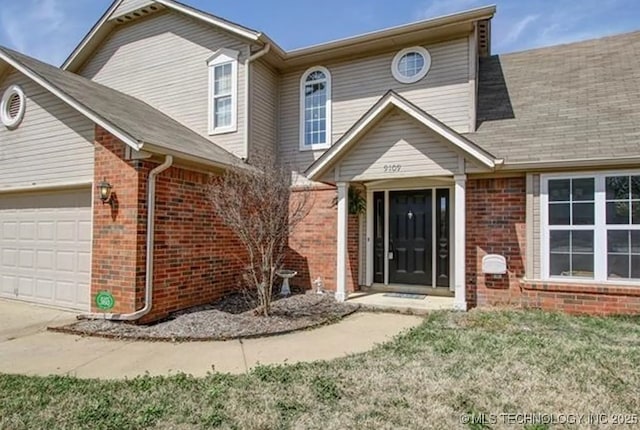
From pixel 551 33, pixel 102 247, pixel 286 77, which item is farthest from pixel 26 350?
pixel 551 33

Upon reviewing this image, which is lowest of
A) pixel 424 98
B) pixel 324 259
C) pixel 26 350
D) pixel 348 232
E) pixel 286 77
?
pixel 26 350

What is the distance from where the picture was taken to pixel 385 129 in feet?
26.7

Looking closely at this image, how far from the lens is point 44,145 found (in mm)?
8094

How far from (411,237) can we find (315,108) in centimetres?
438

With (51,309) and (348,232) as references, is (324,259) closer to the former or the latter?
(348,232)

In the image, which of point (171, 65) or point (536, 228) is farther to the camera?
point (171, 65)

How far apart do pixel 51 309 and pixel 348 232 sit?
6.49 meters

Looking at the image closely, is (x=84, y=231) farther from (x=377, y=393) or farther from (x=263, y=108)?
(x=377, y=393)

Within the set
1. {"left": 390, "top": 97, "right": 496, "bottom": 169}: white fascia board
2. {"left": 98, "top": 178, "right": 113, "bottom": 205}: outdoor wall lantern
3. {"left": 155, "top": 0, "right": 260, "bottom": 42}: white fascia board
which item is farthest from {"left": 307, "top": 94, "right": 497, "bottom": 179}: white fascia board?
{"left": 98, "top": 178, "right": 113, "bottom": 205}: outdoor wall lantern

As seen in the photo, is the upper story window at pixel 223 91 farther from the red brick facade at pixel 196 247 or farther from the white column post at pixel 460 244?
the white column post at pixel 460 244

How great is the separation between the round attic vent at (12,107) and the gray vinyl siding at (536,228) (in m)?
10.6

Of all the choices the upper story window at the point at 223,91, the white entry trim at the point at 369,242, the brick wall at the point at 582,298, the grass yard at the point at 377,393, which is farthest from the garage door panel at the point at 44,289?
the brick wall at the point at 582,298

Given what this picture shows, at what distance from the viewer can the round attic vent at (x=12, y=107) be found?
27.4ft

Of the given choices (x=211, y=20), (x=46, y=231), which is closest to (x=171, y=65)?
(x=211, y=20)
